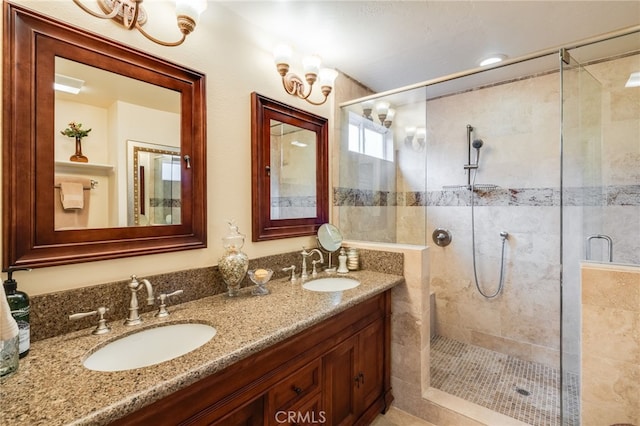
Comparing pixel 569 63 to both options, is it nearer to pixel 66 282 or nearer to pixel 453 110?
pixel 453 110

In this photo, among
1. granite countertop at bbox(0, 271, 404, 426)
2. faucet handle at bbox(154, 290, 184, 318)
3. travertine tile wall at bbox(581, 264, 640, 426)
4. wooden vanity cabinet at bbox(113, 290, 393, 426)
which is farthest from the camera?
travertine tile wall at bbox(581, 264, 640, 426)

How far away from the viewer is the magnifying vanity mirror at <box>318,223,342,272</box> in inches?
78.7

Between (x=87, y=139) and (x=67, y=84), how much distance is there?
0.20m

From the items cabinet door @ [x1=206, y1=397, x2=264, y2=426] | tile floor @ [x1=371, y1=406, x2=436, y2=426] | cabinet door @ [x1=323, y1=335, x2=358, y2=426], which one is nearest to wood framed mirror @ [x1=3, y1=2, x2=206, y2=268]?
cabinet door @ [x1=206, y1=397, x2=264, y2=426]

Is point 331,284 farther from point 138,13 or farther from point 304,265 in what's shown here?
point 138,13

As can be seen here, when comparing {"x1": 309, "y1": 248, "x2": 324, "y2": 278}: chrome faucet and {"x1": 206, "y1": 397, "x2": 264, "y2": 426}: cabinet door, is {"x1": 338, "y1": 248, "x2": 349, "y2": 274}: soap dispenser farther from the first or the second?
{"x1": 206, "y1": 397, "x2": 264, "y2": 426}: cabinet door

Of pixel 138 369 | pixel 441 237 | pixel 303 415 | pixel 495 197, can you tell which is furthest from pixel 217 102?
pixel 495 197

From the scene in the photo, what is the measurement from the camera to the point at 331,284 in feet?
6.03

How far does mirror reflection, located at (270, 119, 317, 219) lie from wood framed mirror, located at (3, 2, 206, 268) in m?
0.49

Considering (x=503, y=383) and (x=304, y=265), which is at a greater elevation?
(x=304, y=265)

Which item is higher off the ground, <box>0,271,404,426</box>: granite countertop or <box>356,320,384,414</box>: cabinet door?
<box>0,271,404,426</box>: granite countertop

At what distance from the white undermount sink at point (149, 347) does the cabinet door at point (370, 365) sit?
32.7 inches

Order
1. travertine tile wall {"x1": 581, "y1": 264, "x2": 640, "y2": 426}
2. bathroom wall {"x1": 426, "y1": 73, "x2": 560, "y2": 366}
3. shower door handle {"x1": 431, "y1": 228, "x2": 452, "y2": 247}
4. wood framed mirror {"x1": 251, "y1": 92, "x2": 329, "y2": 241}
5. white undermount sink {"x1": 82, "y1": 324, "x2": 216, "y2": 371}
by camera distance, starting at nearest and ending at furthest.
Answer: white undermount sink {"x1": 82, "y1": 324, "x2": 216, "y2": 371} → travertine tile wall {"x1": 581, "y1": 264, "x2": 640, "y2": 426} → wood framed mirror {"x1": 251, "y1": 92, "x2": 329, "y2": 241} → bathroom wall {"x1": 426, "y1": 73, "x2": 560, "y2": 366} → shower door handle {"x1": 431, "y1": 228, "x2": 452, "y2": 247}

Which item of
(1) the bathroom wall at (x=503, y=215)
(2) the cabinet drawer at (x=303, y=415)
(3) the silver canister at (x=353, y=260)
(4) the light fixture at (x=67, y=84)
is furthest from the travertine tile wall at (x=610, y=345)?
(4) the light fixture at (x=67, y=84)
